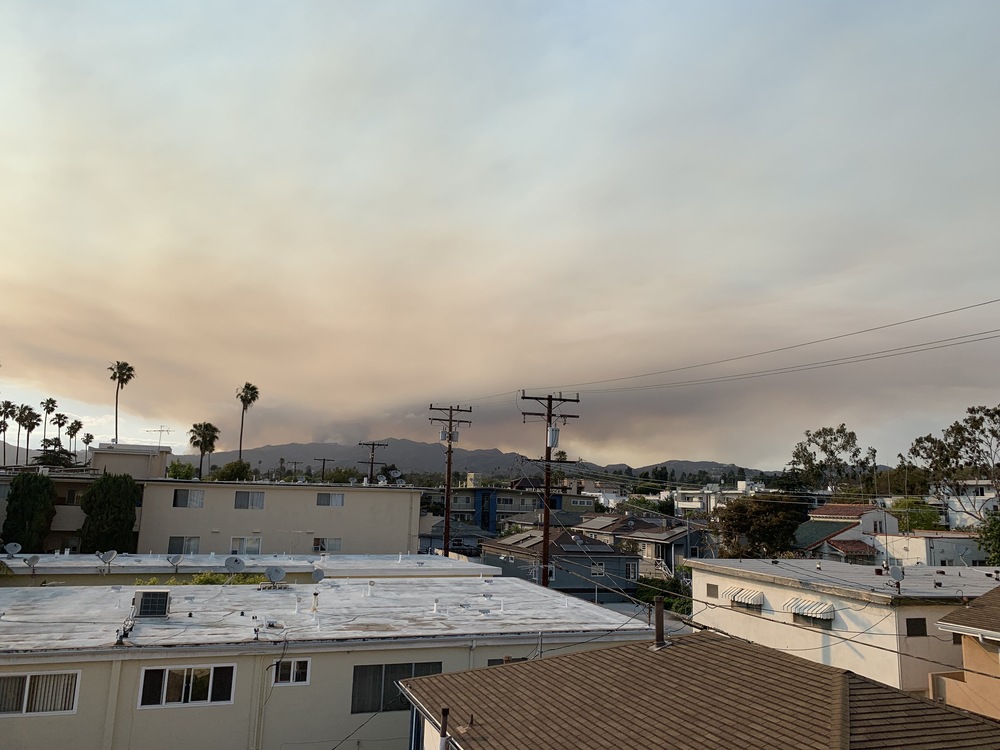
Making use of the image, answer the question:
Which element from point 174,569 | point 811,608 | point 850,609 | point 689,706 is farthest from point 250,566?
point 850,609

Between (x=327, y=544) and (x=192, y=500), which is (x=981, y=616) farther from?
(x=192, y=500)

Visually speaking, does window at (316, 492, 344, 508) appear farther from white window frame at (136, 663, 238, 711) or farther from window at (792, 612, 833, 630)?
white window frame at (136, 663, 238, 711)

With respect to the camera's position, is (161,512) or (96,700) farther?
(161,512)

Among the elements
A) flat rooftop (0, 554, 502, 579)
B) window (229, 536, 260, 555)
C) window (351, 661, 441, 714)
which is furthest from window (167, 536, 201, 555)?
window (351, 661, 441, 714)

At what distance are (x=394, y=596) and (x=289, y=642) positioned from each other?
24.9 ft

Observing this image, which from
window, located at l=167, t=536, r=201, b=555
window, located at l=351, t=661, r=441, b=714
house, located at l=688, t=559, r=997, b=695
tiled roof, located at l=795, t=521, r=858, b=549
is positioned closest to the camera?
window, located at l=351, t=661, r=441, b=714

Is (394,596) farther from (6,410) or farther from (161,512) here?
(6,410)

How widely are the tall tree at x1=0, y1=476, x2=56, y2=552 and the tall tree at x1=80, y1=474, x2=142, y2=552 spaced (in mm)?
2378

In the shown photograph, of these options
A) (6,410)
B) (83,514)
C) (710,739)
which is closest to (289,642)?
(710,739)

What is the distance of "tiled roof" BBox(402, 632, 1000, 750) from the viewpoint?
9.77m

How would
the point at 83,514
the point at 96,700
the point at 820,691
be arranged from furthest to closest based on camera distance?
the point at 83,514
the point at 96,700
the point at 820,691

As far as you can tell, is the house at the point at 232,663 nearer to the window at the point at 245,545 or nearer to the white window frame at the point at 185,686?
the white window frame at the point at 185,686

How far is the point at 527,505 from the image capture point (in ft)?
355

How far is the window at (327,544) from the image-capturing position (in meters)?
44.3
